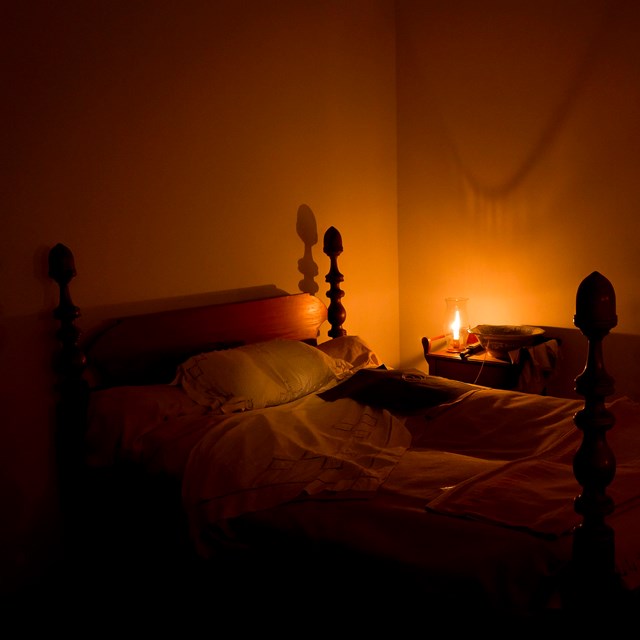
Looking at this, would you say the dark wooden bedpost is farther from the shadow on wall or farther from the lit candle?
the lit candle

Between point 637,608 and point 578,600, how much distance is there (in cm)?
14

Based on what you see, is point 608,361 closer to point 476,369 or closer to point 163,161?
point 476,369

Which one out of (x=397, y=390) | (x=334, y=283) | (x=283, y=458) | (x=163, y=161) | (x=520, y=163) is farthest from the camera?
(x=520, y=163)

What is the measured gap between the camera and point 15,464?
221 centimetres

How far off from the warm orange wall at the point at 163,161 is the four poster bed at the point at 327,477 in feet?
0.40

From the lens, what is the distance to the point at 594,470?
53.3 inches

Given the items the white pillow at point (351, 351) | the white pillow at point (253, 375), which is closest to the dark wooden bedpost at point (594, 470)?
the white pillow at point (253, 375)

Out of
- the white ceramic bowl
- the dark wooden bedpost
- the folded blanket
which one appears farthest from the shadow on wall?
the dark wooden bedpost

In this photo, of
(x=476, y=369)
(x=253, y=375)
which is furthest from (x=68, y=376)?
(x=476, y=369)

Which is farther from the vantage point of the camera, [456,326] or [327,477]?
[456,326]

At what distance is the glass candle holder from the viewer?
348cm

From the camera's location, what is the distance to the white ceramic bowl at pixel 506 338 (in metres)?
3.18

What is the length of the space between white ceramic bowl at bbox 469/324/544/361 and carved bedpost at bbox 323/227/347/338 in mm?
707

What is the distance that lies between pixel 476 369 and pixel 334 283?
0.82m
